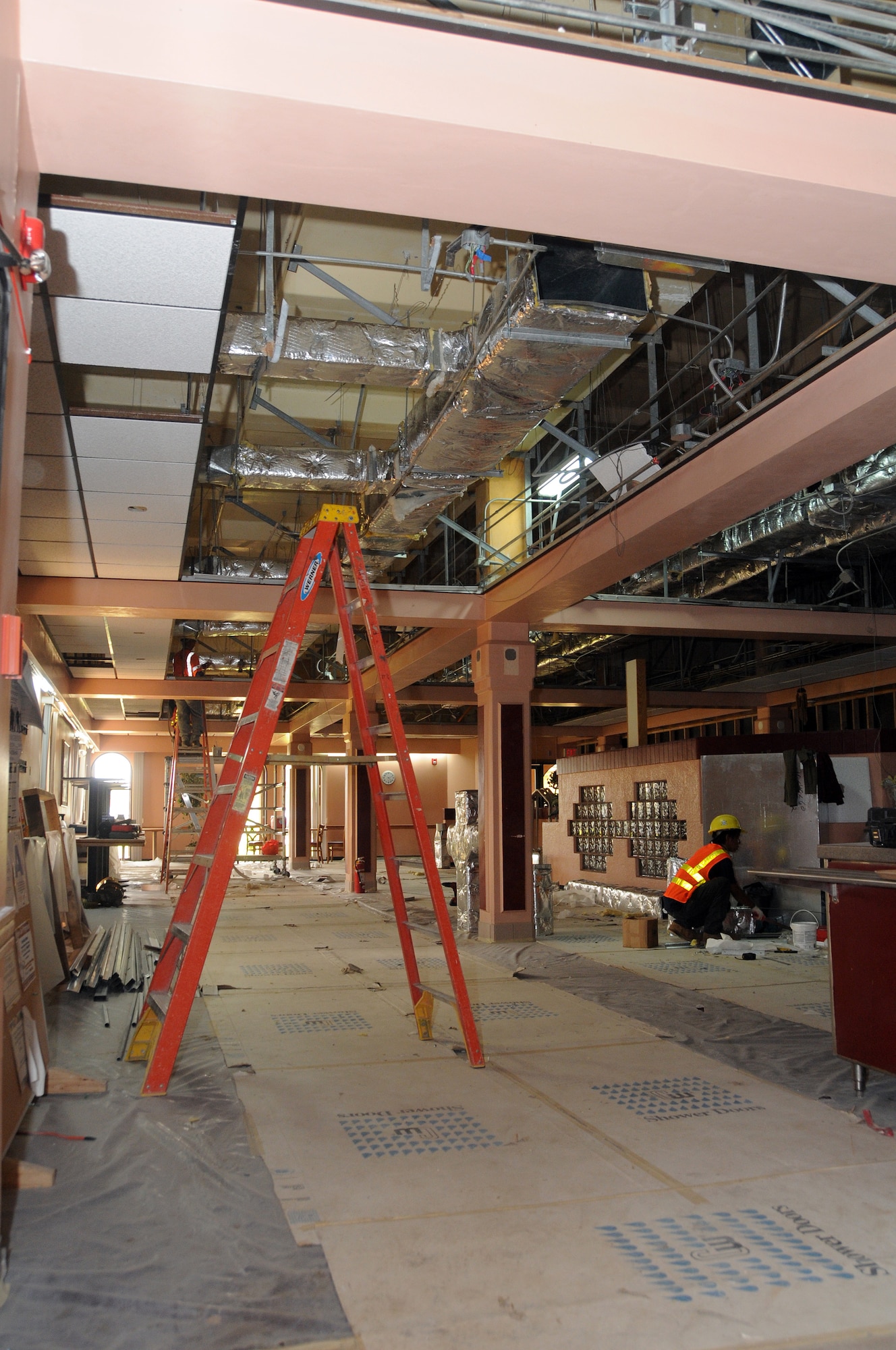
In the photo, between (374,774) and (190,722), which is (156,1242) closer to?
(374,774)

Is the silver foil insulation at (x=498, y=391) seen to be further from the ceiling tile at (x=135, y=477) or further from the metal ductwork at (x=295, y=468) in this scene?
the ceiling tile at (x=135, y=477)

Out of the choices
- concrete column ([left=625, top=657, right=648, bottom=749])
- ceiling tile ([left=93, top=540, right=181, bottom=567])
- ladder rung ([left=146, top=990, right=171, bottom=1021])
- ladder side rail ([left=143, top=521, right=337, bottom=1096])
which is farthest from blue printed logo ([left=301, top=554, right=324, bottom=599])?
concrete column ([left=625, top=657, right=648, bottom=749])

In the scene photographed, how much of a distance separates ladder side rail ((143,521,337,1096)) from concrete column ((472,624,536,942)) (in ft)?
15.4

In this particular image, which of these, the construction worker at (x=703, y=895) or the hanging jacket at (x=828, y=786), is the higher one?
the hanging jacket at (x=828, y=786)

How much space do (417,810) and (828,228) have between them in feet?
9.17

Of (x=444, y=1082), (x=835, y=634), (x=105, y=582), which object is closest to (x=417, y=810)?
(x=444, y=1082)

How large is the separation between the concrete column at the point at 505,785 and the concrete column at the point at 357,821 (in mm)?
4655

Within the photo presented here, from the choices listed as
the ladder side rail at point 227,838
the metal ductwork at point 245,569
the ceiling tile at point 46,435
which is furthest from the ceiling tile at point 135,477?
the metal ductwork at point 245,569

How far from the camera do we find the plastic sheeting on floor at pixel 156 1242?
2271 mm

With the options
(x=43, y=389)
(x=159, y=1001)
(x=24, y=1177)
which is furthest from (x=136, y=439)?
(x=24, y=1177)

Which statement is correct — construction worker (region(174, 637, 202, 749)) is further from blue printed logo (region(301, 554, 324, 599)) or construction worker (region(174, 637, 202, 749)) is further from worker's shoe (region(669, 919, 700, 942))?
blue printed logo (region(301, 554, 324, 599))

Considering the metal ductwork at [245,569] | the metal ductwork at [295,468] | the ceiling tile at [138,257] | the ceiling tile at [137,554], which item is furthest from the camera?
the metal ductwork at [245,569]

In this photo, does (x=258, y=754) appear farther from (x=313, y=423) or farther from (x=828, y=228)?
(x=313, y=423)

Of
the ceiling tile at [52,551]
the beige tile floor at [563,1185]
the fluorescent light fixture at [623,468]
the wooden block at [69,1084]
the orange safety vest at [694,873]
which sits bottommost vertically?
the beige tile floor at [563,1185]
